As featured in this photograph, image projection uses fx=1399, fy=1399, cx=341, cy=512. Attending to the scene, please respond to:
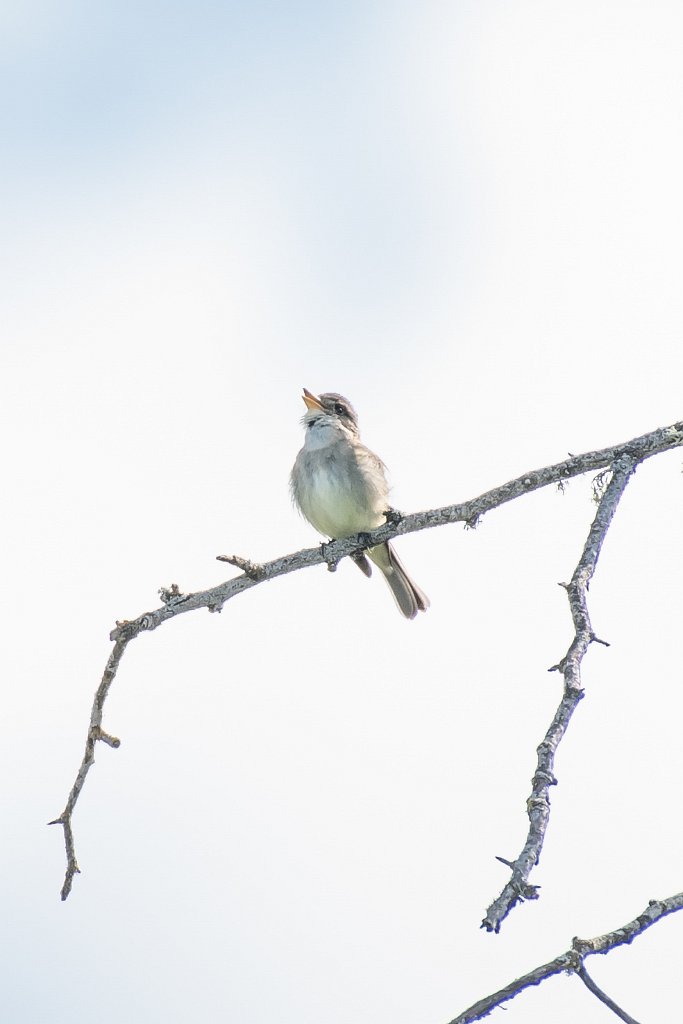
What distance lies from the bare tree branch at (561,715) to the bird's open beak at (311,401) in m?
6.50

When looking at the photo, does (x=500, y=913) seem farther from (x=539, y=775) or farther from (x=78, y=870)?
(x=78, y=870)

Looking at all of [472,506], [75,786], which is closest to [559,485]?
[472,506]

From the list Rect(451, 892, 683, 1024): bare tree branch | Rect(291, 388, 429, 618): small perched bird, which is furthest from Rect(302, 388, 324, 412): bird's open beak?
Rect(451, 892, 683, 1024): bare tree branch

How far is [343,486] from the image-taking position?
11.3 m

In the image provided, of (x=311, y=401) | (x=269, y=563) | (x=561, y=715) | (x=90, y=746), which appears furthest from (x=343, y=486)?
(x=561, y=715)

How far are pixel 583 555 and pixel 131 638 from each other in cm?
225

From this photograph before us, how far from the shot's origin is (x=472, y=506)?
6508 millimetres

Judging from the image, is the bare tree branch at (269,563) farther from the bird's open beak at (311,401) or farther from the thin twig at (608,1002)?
the bird's open beak at (311,401)

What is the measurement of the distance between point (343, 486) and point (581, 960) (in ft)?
23.0

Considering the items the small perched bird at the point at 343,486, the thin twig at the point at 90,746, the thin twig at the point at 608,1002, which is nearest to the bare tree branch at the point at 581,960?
the thin twig at the point at 608,1002

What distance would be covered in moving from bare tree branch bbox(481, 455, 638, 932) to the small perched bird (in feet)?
17.5

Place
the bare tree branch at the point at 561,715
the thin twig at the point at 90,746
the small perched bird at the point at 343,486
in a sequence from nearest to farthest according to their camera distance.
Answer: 1. the bare tree branch at the point at 561,715
2. the thin twig at the point at 90,746
3. the small perched bird at the point at 343,486

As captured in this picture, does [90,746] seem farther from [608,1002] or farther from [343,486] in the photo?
[343,486]

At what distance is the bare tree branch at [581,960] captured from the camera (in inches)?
164
